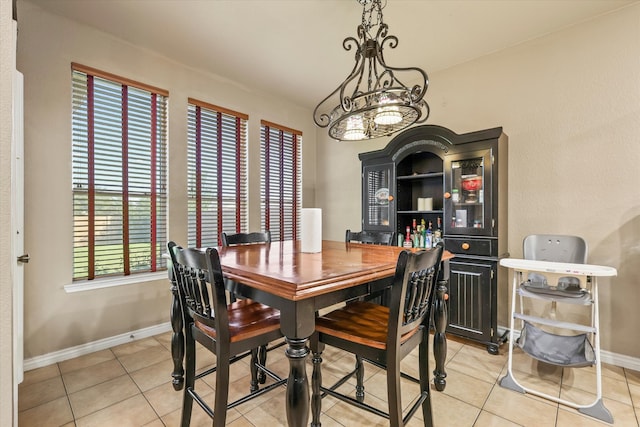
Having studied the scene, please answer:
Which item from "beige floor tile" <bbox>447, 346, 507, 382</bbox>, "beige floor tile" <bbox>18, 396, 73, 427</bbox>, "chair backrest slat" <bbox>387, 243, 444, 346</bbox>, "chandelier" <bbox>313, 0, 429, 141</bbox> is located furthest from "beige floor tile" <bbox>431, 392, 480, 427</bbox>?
"beige floor tile" <bbox>18, 396, 73, 427</bbox>

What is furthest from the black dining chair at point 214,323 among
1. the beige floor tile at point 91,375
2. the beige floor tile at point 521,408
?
the beige floor tile at point 521,408

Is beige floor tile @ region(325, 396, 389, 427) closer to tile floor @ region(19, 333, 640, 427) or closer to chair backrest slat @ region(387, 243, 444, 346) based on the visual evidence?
tile floor @ region(19, 333, 640, 427)

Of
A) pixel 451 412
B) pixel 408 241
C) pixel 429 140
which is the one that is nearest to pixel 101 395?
pixel 451 412

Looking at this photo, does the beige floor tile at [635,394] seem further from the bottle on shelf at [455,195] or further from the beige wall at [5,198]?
the beige wall at [5,198]

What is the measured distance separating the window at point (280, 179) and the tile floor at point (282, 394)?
1.91 meters

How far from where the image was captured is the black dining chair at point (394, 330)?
4.12ft

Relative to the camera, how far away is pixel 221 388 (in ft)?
4.25

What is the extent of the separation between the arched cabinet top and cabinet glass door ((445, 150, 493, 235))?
0.44ft

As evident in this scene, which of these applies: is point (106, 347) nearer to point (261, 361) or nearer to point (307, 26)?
point (261, 361)

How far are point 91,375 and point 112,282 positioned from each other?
2.52 ft

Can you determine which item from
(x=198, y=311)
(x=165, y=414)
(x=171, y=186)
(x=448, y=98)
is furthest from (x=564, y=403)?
(x=171, y=186)

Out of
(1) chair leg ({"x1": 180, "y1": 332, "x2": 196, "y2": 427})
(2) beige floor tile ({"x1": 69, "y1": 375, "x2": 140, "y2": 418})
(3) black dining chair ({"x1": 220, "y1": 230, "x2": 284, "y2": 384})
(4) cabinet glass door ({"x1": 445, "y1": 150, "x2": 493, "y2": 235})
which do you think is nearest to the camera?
(1) chair leg ({"x1": 180, "y1": 332, "x2": 196, "y2": 427})

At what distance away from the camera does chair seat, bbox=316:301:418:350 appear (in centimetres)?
136

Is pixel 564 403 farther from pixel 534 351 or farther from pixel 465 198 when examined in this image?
pixel 465 198
